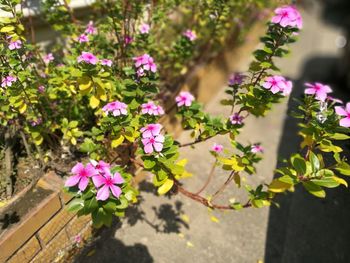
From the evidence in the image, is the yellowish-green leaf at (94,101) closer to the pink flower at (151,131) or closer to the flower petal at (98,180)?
the pink flower at (151,131)

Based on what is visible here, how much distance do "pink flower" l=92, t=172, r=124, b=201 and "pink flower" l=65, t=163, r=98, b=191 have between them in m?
0.04

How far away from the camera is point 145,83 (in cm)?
254

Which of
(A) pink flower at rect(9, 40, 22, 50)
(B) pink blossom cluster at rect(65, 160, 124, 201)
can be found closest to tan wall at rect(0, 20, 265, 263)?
(B) pink blossom cluster at rect(65, 160, 124, 201)

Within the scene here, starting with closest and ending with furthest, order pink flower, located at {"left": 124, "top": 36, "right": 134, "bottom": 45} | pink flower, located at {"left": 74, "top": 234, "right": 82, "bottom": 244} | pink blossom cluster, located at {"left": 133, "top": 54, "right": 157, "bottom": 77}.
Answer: pink blossom cluster, located at {"left": 133, "top": 54, "right": 157, "bottom": 77}
pink flower, located at {"left": 74, "top": 234, "right": 82, "bottom": 244}
pink flower, located at {"left": 124, "top": 36, "right": 134, "bottom": 45}

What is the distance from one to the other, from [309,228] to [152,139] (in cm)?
206

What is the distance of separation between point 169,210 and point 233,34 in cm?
301

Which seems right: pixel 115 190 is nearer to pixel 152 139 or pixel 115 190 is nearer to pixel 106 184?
pixel 106 184

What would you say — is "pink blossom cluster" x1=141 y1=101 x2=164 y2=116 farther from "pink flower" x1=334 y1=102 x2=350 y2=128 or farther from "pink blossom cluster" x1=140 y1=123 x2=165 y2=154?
"pink flower" x1=334 y1=102 x2=350 y2=128

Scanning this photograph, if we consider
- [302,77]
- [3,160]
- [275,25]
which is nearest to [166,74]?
[275,25]

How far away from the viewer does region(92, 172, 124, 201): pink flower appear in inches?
74.3

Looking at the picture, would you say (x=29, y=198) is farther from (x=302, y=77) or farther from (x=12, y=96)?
(x=302, y=77)

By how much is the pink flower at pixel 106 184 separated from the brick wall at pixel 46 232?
0.69 metres

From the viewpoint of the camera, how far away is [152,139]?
2.16 meters

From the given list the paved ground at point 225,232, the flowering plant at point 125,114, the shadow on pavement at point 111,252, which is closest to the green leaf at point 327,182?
the flowering plant at point 125,114
